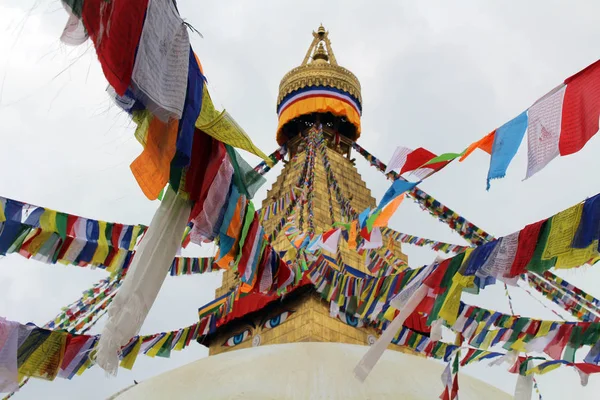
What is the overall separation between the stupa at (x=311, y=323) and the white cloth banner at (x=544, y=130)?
250 cm

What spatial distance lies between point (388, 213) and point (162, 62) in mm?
3298

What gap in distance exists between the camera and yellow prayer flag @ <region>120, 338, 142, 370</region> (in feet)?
20.7

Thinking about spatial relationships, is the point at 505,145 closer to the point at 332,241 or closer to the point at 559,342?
the point at 559,342

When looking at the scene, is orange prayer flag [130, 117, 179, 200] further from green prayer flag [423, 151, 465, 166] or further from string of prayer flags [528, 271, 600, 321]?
string of prayer flags [528, 271, 600, 321]

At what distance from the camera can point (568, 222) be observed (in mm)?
3805

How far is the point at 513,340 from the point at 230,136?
144 inches

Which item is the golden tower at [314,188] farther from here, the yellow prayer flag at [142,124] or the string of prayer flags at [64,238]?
the yellow prayer flag at [142,124]

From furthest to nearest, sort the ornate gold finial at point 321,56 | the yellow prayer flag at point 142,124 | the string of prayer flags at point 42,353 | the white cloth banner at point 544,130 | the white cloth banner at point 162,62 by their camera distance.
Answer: the ornate gold finial at point 321,56 < the string of prayer flags at point 42,353 < the white cloth banner at point 544,130 < the yellow prayer flag at point 142,124 < the white cloth banner at point 162,62

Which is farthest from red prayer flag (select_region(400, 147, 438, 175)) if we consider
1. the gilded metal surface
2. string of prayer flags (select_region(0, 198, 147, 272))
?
the gilded metal surface

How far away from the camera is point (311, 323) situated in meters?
8.21

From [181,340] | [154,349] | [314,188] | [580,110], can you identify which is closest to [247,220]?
[580,110]

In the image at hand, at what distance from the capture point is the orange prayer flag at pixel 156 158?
3221 mm

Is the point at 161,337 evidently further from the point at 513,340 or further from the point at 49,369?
the point at 513,340

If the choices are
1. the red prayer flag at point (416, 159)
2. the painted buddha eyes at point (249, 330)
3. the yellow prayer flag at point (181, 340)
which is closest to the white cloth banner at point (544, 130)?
the red prayer flag at point (416, 159)
